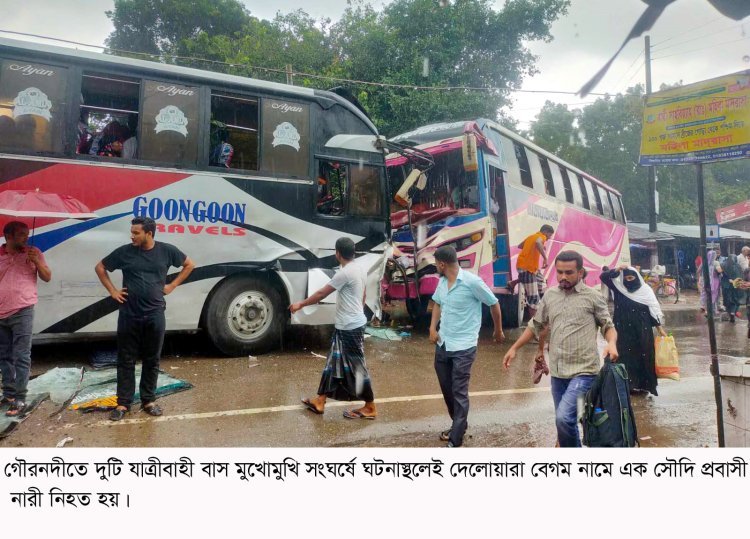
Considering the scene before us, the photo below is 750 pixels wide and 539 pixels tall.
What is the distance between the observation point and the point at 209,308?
5.18 meters

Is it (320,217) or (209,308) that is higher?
(320,217)

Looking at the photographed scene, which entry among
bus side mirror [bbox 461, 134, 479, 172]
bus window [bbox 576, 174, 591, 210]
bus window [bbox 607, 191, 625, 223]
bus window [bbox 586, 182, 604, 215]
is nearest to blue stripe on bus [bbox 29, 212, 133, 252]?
bus side mirror [bbox 461, 134, 479, 172]

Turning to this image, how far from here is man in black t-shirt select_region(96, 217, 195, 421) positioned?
136 inches

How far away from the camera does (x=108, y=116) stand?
4574 millimetres

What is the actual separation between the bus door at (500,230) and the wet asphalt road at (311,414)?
74.7 inches

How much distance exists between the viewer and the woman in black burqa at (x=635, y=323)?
461 centimetres

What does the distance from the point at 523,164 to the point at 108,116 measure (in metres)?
6.61

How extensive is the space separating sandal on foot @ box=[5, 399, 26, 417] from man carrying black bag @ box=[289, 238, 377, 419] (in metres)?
1.92

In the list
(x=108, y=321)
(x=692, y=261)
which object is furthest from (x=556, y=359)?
(x=692, y=261)

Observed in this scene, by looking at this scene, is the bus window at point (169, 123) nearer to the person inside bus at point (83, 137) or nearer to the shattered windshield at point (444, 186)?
the person inside bus at point (83, 137)

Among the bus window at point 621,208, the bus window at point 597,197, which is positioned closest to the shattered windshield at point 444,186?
the bus window at point 597,197

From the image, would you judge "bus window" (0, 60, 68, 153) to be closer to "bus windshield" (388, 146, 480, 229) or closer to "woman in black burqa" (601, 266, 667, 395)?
"bus windshield" (388, 146, 480, 229)

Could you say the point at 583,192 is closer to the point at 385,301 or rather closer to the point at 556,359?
the point at 385,301
